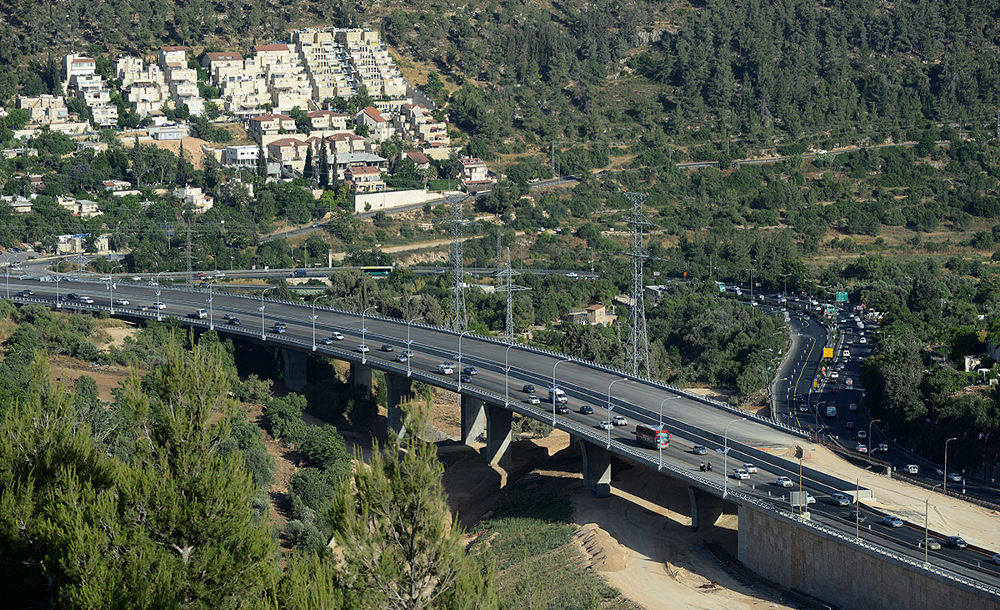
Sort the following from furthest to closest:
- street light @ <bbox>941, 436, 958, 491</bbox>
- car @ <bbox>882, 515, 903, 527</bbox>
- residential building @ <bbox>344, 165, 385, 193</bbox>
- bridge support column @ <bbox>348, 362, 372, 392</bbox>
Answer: residential building @ <bbox>344, 165, 385, 193</bbox>, bridge support column @ <bbox>348, 362, 372, 392</bbox>, street light @ <bbox>941, 436, 958, 491</bbox>, car @ <bbox>882, 515, 903, 527</bbox>

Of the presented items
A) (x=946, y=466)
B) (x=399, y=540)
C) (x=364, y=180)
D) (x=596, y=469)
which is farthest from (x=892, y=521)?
(x=364, y=180)

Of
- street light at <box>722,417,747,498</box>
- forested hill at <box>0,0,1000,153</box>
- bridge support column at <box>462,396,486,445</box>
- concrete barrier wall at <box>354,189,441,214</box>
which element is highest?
forested hill at <box>0,0,1000,153</box>

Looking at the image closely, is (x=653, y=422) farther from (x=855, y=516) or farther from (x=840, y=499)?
(x=855, y=516)

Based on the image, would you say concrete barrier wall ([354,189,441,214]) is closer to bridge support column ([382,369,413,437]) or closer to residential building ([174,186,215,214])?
residential building ([174,186,215,214])

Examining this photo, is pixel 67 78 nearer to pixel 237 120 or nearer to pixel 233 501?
pixel 237 120

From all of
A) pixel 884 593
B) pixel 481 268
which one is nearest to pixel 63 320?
pixel 481 268

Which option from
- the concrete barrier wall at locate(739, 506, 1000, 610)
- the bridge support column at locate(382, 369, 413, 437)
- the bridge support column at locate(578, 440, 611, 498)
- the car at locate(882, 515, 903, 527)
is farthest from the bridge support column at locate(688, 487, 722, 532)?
the bridge support column at locate(382, 369, 413, 437)
